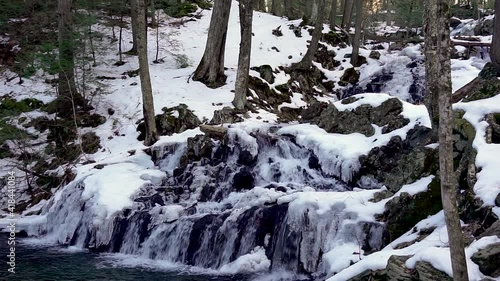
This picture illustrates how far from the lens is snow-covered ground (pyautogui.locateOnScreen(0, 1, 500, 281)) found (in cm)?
615

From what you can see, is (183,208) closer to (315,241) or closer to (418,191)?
(315,241)

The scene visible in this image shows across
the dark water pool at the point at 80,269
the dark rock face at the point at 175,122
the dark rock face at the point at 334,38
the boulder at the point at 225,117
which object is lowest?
the dark water pool at the point at 80,269

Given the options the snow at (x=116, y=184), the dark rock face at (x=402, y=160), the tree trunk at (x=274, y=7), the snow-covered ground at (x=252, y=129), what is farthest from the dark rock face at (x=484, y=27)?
the snow at (x=116, y=184)

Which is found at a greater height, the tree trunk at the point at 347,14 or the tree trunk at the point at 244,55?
the tree trunk at the point at 347,14

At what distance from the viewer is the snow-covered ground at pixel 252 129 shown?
6151 millimetres

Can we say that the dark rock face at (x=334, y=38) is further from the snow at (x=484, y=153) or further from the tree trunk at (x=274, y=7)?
the snow at (x=484, y=153)

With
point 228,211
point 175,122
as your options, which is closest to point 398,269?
point 228,211

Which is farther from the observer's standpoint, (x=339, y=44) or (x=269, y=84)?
(x=339, y=44)

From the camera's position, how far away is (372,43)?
2784 centimetres

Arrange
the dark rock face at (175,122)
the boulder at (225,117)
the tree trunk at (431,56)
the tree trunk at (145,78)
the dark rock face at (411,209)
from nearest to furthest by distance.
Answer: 1. the dark rock face at (411,209)
2. the tree trunk at (431,56)
3. the tree trunk at (145,78)
4. the boulder at (225,117)
5. the dark rock face at (175,122)

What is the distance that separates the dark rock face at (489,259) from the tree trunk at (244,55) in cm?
1040

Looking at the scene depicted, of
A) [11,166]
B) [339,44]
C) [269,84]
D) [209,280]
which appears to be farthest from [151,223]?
[339,44]

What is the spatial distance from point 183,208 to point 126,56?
38.4ft

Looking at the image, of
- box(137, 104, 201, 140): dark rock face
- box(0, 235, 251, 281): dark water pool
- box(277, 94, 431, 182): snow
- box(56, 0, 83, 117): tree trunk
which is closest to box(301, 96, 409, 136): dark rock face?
Answer: box(277, 94, 431, 182): snow
